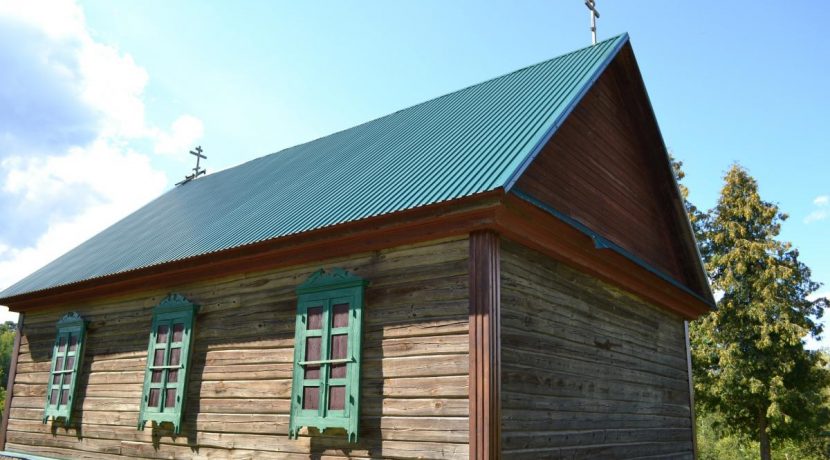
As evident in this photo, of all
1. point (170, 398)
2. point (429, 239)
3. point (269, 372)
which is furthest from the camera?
point (170, 398)

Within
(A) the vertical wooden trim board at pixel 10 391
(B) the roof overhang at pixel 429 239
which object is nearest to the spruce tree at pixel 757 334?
(B) the roof overhang at pixel 429 239

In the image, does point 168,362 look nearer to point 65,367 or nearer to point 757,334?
point 65,367

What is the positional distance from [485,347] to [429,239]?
1648mm

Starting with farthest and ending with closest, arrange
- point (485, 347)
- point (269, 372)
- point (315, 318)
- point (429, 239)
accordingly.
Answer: point (269, 372)
point (315, 318)
point (429, 239)
point (485, 347)

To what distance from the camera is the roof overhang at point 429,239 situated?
25.8 ft

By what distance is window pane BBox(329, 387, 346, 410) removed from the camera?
27.5ft

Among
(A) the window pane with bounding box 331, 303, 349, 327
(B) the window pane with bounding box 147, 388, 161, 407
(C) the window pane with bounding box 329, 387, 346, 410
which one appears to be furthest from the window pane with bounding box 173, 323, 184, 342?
(C) the window pane with bounding box 329, 387, 346, 410

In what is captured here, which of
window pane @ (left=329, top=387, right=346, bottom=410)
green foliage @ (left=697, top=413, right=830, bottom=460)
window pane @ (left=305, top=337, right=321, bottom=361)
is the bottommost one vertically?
green foliage @ (left=697, top=413, right=830, bottom=460)

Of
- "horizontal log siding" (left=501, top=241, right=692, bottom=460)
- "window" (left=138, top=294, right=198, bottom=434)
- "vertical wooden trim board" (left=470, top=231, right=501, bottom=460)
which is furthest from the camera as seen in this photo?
"window" (left=138, top=294, right=198, bottom=434)

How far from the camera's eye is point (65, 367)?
527 inches

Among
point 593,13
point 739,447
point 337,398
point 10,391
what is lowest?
point 739,447

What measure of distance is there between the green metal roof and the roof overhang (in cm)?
15

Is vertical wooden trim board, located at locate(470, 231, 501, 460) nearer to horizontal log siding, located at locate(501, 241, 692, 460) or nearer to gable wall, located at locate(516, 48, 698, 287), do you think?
horizontal log siding, located at locate(501, 241, 692, 460)

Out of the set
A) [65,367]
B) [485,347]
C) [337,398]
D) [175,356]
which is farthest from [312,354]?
[65,367]
